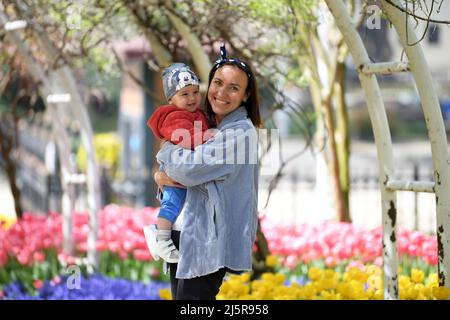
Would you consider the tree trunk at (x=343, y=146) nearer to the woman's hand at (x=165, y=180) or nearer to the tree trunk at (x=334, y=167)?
the tree trunk at (x=334, y=167)

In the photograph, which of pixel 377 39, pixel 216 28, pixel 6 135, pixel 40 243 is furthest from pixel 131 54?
pixel 377 39

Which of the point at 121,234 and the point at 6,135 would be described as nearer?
the point at 121,234

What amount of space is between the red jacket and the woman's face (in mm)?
83

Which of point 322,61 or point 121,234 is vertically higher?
point 322,61

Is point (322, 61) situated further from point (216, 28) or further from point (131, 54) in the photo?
point (131, 54)

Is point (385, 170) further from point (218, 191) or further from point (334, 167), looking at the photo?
point (334, 167)

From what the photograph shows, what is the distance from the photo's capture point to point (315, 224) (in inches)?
327

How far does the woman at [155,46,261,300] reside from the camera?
3.39m

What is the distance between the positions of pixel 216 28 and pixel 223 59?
211 cm

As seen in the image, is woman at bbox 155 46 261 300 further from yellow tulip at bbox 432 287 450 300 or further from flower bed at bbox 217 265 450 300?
flower bed at bbox 217 265 450 300

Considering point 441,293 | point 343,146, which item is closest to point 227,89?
point 441,293

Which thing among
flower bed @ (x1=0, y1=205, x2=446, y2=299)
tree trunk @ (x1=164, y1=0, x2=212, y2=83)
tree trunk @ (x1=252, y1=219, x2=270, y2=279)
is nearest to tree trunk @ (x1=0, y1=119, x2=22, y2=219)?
flower bed @ (x1=0, y1=205, x2=446, y2=299)
